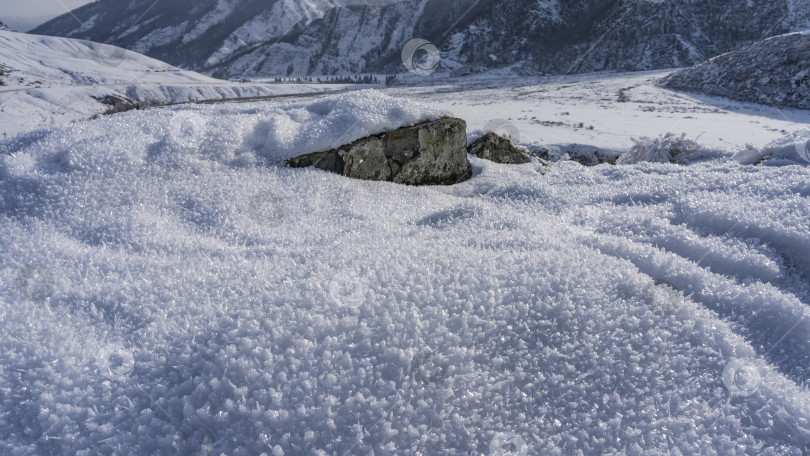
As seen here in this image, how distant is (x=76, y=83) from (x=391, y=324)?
47110 mm

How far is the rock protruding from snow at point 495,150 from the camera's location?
5809mm

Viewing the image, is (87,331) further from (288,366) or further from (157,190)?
(157,190)

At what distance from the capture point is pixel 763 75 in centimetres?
2184

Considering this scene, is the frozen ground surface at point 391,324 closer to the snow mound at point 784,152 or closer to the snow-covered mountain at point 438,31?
the snow mound at point 784,152

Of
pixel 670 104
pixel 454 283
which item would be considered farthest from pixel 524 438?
pixel 670 104

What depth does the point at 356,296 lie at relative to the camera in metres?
1.43

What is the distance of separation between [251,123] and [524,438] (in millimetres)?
3152

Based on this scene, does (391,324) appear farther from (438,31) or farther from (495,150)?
(438,31)

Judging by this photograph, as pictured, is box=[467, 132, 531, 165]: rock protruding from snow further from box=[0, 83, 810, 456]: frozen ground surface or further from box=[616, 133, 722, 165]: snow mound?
box=[0, 83, 810, 456]: frozen ground surface

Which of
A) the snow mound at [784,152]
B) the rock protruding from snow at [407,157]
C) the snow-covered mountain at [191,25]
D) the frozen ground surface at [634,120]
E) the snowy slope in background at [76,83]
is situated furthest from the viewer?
the snow-covered mountain at [191,25]

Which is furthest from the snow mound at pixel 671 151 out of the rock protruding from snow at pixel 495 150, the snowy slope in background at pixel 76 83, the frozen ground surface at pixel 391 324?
the snowy slope in background at pixel 76 83

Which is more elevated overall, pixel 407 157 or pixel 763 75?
pixel 763 75

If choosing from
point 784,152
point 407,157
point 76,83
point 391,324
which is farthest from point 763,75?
point 76,83

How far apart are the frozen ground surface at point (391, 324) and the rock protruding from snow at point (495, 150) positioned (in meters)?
3.47
